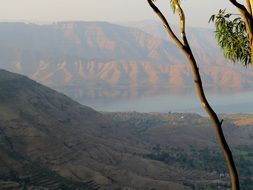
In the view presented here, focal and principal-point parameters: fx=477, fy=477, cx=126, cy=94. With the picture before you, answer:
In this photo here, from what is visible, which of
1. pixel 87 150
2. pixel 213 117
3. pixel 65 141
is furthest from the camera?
pixel 65 141

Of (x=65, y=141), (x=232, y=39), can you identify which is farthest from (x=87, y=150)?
(x=232, y=39)

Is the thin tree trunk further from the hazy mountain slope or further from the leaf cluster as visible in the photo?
the hazy mountain slope

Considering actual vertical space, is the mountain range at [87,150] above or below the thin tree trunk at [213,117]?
below

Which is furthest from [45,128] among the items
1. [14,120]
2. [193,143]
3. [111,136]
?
[193,143]

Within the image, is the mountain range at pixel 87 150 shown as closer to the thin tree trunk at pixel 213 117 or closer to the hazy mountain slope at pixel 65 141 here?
the hazy mountain slope at pixel 65 141

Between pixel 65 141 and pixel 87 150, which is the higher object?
pixel 65 141

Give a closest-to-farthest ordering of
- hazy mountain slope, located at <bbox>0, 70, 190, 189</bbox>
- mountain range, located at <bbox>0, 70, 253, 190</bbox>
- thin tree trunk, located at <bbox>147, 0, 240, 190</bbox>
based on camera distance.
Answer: thin tree trunk, located at <bbox>147, 0, 240, 190</bbox>
mountain range, located at <bbox>0, 70, 253, 190</bbox>
hazy mountain slope, located at <bbox>0, 70, 190, 189</bbox>

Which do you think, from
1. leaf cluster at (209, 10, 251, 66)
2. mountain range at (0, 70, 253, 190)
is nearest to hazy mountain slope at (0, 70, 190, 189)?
mountain range at (0, 70, 253, 190)

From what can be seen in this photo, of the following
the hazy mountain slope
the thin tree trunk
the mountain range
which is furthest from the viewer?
the hazy mountain slope

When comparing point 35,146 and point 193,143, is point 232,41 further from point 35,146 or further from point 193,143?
point 193,143

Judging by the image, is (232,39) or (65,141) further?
(65,141)

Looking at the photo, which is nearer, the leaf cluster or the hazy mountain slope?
the leaf cluster

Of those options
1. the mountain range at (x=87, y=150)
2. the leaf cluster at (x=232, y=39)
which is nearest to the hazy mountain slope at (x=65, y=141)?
the mountain range at (x=87, y=150)

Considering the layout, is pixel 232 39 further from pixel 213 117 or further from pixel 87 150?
pixel 87 150
